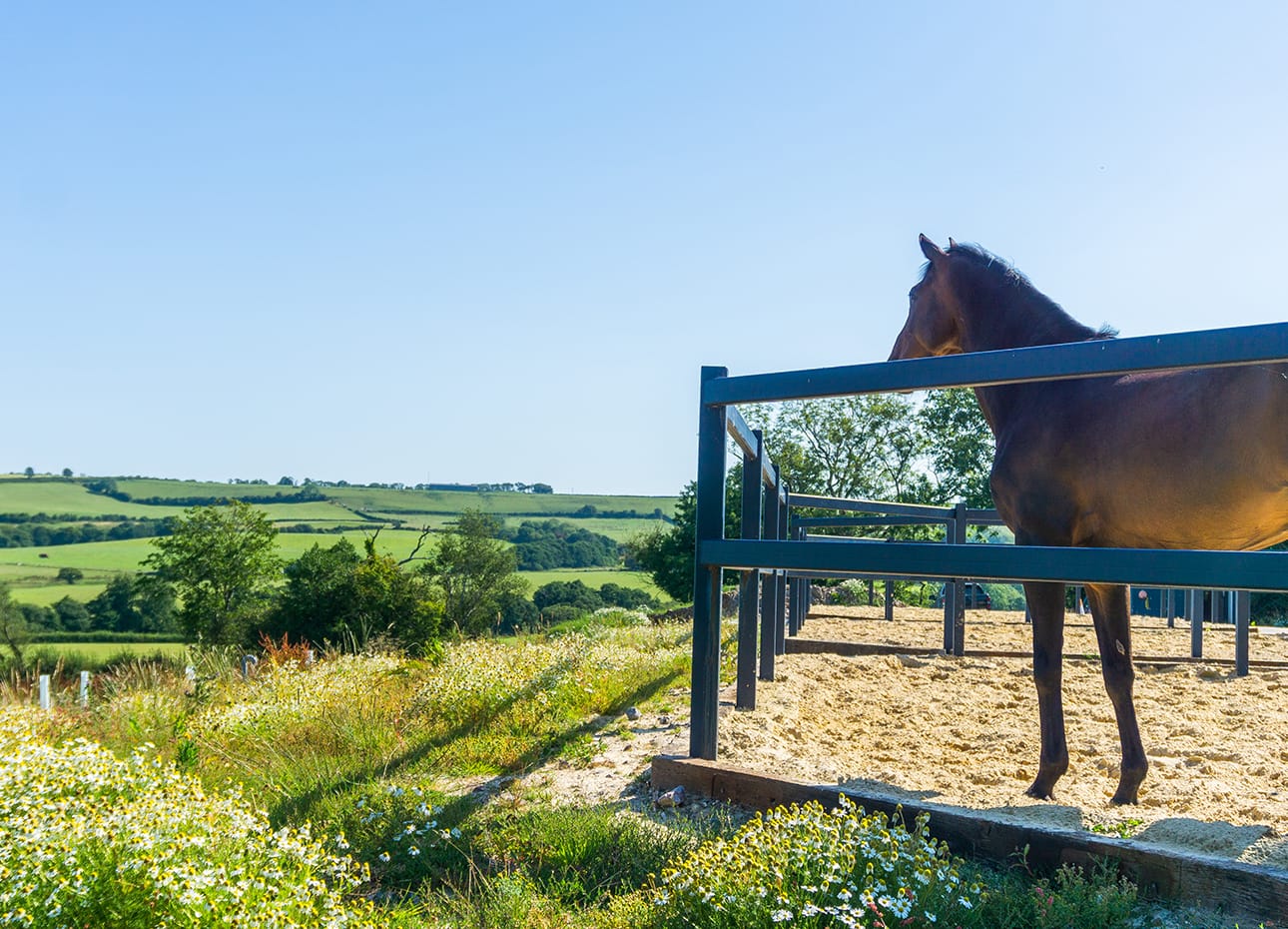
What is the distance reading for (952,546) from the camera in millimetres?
2717

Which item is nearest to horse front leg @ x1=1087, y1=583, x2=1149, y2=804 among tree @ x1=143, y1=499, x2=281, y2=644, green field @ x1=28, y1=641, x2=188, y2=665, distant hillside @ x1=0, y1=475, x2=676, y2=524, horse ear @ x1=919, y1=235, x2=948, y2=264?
horse ear @ x1=919, y1=235, x2=948, y2=264

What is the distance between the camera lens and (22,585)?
2488 inches

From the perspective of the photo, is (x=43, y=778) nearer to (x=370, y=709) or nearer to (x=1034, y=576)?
(x=370, y=709)

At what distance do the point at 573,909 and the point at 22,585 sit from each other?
244 feet

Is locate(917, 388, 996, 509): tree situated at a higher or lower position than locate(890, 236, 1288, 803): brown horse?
higher

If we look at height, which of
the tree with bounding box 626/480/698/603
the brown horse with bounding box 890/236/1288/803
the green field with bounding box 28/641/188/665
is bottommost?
the green field with bounding box 28/641/188/665

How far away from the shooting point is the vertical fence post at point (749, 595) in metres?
4.95

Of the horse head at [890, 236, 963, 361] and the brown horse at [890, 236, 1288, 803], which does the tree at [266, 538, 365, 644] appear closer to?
the horse head at [890, 236, 963, 361]

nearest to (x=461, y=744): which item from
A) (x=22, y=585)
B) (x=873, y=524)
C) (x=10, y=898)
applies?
(x=10, y=898)

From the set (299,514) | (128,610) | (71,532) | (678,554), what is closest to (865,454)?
(678,554)

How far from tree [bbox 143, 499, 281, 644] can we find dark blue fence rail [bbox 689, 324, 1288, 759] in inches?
1963

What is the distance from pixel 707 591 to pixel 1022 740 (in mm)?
2092

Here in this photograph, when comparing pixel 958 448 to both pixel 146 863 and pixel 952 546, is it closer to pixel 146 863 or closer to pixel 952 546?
pixel 952 546

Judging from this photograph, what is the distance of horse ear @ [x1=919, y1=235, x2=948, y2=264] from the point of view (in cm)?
482
